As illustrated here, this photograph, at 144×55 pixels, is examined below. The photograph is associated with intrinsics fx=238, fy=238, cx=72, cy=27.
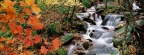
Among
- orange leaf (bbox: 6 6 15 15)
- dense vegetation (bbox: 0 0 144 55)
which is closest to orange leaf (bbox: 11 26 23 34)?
dense vegetation (bbox: 0 0 144 55)

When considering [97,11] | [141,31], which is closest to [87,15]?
[97,11]

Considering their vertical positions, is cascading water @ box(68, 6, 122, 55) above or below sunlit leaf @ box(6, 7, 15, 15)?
below

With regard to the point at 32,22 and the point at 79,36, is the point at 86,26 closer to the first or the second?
the point at 79,36

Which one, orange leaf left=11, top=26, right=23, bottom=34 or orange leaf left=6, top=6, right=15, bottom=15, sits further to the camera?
orange leaf left=11, top=26, right=23, bottom=34

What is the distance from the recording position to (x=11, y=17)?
116 inches

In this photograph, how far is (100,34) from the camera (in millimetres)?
13336

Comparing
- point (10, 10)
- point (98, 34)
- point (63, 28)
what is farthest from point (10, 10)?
point (63, 28)

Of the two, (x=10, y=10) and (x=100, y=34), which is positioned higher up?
(x=10, y=10)

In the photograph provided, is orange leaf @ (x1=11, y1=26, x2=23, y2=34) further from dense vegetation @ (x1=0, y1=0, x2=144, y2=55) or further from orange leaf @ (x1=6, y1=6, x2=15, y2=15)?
orange leaf @ (x1=6, y1=6, x2=15, y2=15)

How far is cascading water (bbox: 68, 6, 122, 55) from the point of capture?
10719mm

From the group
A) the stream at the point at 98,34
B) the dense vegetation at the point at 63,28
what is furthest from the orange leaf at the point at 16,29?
the stream at the point at 98,34

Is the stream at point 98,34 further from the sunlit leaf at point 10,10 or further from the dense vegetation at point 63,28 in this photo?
the sunlit leaf at point 10,10

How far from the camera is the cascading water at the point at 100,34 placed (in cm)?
1072

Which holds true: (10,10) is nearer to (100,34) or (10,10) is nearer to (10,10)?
(10,10)
